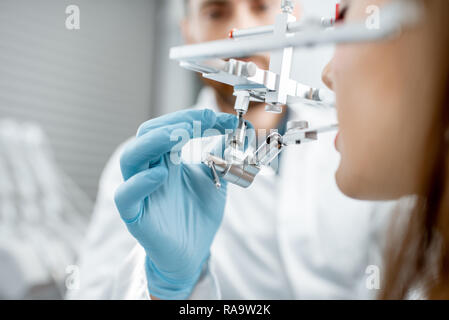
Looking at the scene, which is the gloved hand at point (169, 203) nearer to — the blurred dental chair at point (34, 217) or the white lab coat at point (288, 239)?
the white lab coat at point (288, 239)

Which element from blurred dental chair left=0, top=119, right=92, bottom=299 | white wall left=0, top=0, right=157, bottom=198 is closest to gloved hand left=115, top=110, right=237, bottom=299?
blurred dental chair left=0, top=119, right=92, bottom=299

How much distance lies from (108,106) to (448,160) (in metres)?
1.51

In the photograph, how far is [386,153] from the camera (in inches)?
19.9

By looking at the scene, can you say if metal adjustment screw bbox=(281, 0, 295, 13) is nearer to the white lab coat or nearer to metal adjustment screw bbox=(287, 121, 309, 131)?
metal adjustment screw bbox=(287, 121, 309, 131)

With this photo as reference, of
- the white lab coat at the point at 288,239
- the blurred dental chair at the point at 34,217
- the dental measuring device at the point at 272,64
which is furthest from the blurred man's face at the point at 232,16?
the blurred dental chair at the point at 34,217

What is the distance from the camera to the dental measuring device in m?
0.34

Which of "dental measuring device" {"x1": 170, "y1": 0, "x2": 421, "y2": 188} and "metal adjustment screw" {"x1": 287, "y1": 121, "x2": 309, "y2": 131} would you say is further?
"metal adjustment screw" {"x1": 287, "y1": 121, "x2": 309, "y2": 131}

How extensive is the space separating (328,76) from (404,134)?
0.14 m

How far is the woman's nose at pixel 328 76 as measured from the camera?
55 centimetres

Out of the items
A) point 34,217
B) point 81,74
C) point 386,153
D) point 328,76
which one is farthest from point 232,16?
point 34,217

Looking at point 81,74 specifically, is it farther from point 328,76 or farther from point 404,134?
point 404,134

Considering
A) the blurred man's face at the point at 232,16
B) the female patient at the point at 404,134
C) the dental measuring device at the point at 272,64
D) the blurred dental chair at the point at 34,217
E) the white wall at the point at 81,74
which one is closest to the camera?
the dental measuring device at the point at 272,64

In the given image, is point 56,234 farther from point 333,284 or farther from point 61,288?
point 333,284

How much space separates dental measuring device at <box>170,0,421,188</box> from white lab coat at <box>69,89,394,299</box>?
0.50 meters
